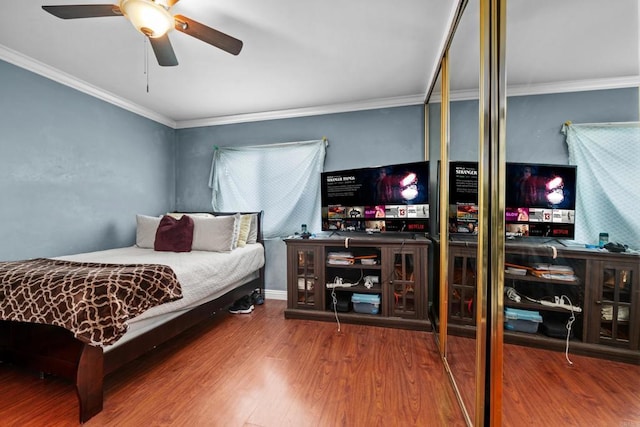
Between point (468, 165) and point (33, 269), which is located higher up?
point (468, 165)

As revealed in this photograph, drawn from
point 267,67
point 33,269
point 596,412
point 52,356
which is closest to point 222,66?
point 267,67

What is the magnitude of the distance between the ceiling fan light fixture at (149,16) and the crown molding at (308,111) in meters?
1.97

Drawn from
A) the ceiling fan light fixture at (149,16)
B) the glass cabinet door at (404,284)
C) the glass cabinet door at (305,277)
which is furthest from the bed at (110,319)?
the glass cabinet door at (404,284)

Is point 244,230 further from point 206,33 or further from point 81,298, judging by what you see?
point 206,33

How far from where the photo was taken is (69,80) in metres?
2.59

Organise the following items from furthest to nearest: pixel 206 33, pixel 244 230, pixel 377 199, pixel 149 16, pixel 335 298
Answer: pixel 244 230 < pixel 377 199 < pixel 335 298 < pixel 206 33 < pixel 149 16

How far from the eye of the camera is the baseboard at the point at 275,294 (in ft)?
11.1

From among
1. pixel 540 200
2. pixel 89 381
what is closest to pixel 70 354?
pixel 89 381

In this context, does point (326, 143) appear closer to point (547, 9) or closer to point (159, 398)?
point (547, 9)

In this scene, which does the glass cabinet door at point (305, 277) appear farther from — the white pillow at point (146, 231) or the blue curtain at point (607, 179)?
the blue curtain at point (607, 179)

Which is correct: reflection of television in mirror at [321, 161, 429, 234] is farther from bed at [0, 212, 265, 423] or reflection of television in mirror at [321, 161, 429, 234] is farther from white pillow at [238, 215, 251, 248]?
bed at [0, 212, 265, 423]

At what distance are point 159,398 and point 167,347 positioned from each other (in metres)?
0.68

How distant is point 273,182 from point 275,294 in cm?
144

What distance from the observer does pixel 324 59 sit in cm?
229
